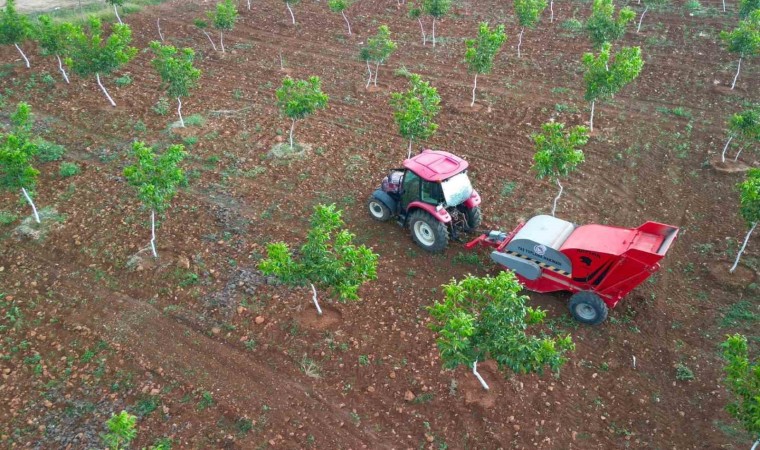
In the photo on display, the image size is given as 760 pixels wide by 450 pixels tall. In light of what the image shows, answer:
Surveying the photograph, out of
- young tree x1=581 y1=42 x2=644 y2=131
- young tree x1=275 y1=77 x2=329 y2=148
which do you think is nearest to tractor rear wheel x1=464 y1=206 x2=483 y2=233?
young tree x1=275 y1=77 x2=329 y2=148

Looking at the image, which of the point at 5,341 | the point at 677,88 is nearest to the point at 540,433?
the point at 5,341

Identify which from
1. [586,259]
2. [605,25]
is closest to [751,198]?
[586,259]

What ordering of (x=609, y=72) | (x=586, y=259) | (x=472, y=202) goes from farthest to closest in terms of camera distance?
(x=609, y=72) → (x=472, y=202) → (x=586, y=259)

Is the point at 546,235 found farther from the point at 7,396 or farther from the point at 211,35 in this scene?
the point at 211,35

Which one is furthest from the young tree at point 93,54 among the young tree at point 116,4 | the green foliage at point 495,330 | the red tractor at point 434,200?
the green foliage at point 495,330

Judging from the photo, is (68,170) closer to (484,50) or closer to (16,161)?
(16,161)

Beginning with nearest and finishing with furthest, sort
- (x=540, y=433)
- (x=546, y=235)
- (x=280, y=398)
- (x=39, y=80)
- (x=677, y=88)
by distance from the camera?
(x=540, y=433) < (x=280, y=398) < (x=546, y=235) < (x=677, y=88) < (x=39, y=80)
